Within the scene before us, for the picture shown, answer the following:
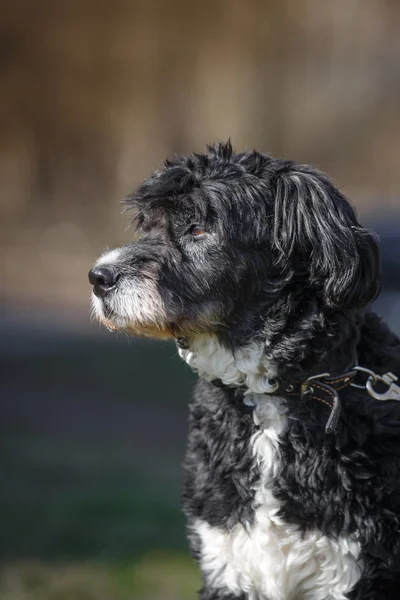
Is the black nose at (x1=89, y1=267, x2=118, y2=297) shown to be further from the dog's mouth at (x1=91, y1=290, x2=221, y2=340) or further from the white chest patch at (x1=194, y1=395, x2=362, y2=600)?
the white chest patch at (x1=194, y1=395, x2=362, y2=600)

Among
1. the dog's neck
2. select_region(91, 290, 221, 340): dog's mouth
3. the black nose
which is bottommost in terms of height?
the dog's neck

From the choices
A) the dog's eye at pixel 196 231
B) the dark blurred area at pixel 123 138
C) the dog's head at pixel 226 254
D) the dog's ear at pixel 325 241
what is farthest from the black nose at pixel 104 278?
the dark blurred area at pixel 123 138

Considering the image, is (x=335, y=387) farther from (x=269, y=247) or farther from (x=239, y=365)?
(x=269, y=247)

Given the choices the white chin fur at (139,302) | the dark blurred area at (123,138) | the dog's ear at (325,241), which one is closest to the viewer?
the dog's ear at (325,241)

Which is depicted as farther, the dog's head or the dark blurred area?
the dark blurred area

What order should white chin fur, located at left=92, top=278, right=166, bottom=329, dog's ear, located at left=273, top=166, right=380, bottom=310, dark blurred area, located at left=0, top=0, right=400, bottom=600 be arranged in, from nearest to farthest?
dog's ear, located at left=273, top=166, right=380, bottom=310, white chin fur, located at left=92, top=278, right=166, bottom=329, dark blurred area, located at left=0, top=0, right=400, bottom=600

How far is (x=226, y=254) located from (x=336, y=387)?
0.53m

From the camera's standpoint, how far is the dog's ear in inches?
111

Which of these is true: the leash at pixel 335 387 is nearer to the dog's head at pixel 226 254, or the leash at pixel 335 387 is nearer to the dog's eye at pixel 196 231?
the dog's head at pixel 226 254

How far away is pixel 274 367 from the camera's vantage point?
117 inches

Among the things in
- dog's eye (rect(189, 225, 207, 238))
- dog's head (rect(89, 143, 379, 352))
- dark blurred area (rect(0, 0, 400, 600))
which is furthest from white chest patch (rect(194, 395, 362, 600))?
dark blurred area (rect(0, 0, 400, 600))

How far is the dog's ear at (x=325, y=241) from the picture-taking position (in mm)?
2824

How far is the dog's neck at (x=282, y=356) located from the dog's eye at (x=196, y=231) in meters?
0.32

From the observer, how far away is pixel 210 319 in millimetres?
2994
